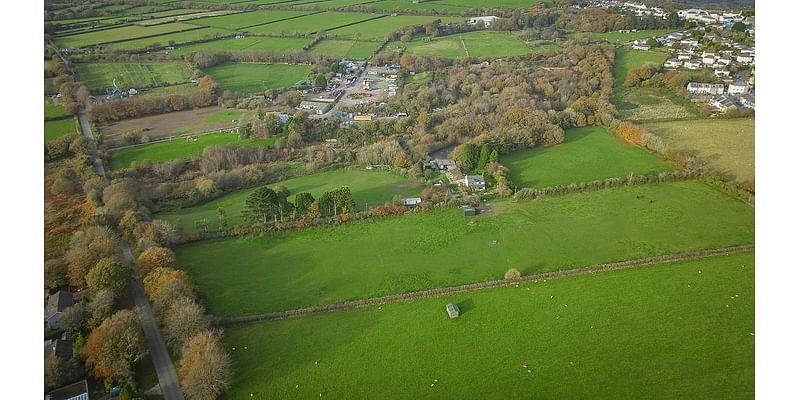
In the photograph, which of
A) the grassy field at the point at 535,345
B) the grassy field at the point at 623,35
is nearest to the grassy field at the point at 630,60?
the grassy field at the point at 623,35

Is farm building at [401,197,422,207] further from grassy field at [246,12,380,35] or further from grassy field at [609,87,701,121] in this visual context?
grassy field at [246,12,380,35]

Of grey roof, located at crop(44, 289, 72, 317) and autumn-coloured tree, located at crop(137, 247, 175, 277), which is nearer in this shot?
grey roof, located at crop(44, 289, 72, 317)

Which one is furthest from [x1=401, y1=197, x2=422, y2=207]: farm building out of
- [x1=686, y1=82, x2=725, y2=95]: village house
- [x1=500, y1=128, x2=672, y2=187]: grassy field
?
[x1=686, y1=82, x2=725, y2=95]: village house

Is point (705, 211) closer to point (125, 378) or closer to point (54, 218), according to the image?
point (125, 378)

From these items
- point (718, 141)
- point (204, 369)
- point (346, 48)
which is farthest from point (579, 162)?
point (346, 48)

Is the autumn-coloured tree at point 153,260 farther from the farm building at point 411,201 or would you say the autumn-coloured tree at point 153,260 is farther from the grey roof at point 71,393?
the farm building at point 411,201

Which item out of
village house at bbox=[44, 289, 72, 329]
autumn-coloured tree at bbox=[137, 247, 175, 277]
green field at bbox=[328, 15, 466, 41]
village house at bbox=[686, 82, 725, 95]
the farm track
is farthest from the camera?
green field at bbox=[328, 15, 466, 41]

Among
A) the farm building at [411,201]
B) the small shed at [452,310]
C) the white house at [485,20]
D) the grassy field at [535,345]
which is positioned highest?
the white house at [485,20]
